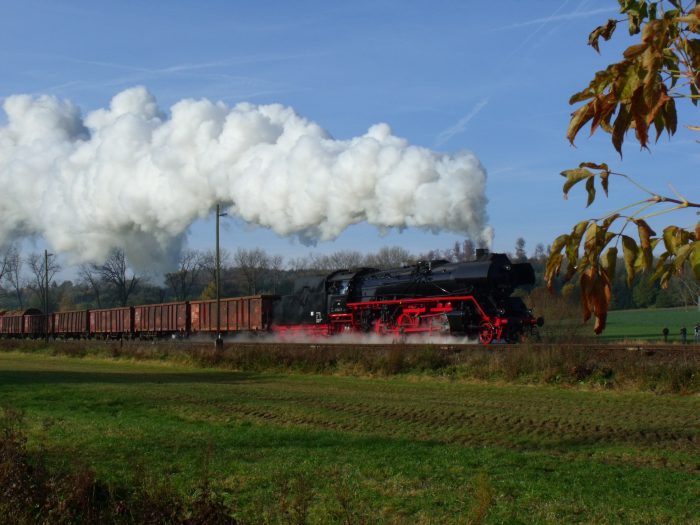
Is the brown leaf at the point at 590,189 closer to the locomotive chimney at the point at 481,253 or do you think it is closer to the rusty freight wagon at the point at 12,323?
the locomotive chimney at the point at 481,253

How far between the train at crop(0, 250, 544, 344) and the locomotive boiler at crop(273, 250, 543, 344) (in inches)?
1.4

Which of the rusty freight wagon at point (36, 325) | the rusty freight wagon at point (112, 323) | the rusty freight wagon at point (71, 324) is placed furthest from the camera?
the rusty freight wagon at point (36, 325)

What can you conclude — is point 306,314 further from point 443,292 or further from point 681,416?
point 681,416

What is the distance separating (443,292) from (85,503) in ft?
78.9

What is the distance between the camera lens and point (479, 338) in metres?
30.6

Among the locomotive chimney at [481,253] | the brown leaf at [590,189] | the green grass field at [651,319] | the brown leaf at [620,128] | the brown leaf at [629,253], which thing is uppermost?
the locomotive chimney at [481,253]

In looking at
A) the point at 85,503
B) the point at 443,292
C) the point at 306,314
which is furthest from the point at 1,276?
the point at 85,503

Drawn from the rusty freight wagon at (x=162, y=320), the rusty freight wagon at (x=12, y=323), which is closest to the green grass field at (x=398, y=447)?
the rusty freight wagon at (x=162, y=320)

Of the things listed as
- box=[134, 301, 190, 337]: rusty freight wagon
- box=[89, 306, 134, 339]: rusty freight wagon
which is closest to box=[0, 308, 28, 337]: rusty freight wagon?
box=[89, 306, 134, 339]: rusty freight wagon

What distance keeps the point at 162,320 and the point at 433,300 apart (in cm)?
2836

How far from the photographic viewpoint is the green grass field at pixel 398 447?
26.9 feet

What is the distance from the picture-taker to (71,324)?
222 feet

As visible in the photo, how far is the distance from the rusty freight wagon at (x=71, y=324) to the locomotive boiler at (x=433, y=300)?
35720 millimetres

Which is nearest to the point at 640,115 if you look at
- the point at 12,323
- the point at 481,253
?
the point at 481,253
